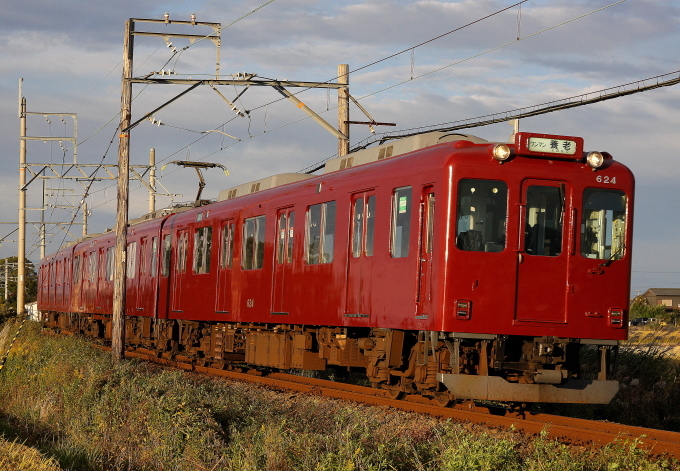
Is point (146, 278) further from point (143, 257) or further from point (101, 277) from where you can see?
point (101, 277)

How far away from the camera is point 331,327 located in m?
14.1

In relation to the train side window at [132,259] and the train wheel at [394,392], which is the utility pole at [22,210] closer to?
the train side window at [132,259]

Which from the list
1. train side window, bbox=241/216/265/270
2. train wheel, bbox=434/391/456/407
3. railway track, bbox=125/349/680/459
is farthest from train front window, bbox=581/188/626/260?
train side window, bbox=241/216/265/270

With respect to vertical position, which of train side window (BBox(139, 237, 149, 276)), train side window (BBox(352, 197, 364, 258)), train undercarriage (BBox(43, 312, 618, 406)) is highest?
train side window (BBox(352, 197, 364, 258))

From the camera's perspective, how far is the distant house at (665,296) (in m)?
104

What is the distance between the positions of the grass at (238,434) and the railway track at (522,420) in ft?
1.27

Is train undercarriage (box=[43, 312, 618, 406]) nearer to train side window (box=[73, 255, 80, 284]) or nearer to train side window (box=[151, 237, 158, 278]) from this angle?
train side window (box=[151, 237, 158, 278])

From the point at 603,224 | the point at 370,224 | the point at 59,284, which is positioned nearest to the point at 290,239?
the point at 370,224

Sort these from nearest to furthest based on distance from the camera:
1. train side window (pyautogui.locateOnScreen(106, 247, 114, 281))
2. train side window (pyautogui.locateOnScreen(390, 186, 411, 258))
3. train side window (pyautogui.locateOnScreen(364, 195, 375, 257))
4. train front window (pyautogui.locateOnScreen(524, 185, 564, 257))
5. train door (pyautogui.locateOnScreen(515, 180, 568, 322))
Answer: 1. train door (pyautogui.locateOnScreen(515, 180, 568, 322))
2. train front window (pyautogui.locateOnScreen(524, 185, 564, 257))
3. train side window (pyautogui.locateOnScreen(390, 186, 411, 258))
4. train side window (pyautogui.locateOnScreen(364, 195, 375, 257))
5. train side window (pyautogui.locateOnScreen(106, 247, 114, 281))

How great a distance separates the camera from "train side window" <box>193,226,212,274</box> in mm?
19203

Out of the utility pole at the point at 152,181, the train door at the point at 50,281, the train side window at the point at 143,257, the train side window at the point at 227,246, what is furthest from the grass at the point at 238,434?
the train door at the point at 50,281

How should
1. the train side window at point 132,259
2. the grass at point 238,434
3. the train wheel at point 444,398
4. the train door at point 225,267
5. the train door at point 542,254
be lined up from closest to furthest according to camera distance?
the grass at point 238,434 → the train door at point 542,254 → the train wheel at point 444,398 → the train door at point 225,267 → the train side window at point 132,259

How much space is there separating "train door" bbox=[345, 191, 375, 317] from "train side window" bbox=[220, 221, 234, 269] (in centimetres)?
532

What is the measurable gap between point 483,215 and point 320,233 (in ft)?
12.1
